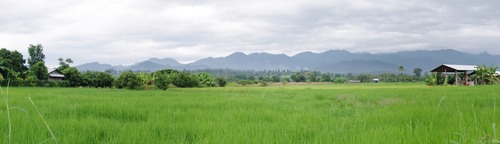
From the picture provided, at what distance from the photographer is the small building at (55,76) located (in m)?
51.3

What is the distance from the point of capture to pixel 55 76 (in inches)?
2039

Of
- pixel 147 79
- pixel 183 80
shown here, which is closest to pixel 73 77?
pixel 147 79

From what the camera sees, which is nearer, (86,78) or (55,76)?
(86,78)

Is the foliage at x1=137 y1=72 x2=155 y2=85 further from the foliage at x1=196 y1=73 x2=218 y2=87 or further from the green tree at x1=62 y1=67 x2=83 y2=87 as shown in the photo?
the foliage at x1=196 y1=73 x2=218 y2=87

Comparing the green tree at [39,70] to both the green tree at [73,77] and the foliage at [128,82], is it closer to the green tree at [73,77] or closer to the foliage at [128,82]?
the green tree at [73,77]

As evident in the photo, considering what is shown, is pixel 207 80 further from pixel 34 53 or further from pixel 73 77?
pixel 34 53

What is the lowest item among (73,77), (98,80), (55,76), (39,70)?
(98,80)

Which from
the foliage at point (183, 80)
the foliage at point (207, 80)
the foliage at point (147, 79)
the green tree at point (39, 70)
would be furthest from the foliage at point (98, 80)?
the foliage at point (207, 80)

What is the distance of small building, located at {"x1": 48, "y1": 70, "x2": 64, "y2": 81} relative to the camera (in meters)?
51.3

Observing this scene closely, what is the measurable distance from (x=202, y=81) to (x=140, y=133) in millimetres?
57421

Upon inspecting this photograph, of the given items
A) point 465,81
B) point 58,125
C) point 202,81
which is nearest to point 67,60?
point 202,81

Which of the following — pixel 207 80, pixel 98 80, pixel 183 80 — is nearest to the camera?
pixel 98 80

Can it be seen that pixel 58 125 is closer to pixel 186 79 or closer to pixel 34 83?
pixel 34 83

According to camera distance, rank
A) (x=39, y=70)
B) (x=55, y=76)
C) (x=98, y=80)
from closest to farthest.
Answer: (x=39, y=70)
(x=98, y=80)
(x=55, y=76)
